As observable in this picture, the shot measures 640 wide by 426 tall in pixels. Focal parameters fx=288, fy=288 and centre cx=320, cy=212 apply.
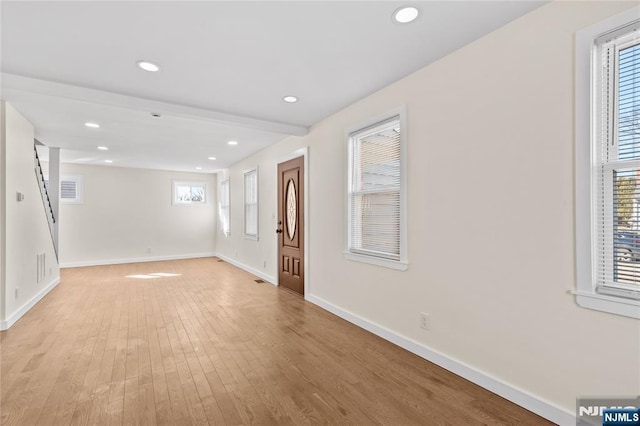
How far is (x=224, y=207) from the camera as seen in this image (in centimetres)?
810

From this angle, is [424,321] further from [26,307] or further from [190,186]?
[190,186]

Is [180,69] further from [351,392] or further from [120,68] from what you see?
[351,392]

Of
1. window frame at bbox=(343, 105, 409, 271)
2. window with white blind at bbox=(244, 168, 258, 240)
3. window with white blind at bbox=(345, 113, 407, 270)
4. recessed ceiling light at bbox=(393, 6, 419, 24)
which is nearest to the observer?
recessed ceiling light at bbox=(393, 6, 419, 24)

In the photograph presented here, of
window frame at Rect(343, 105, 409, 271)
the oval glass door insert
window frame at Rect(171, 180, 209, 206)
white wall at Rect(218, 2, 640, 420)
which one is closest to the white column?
window frame at Rect(171, 180, 209, 206)

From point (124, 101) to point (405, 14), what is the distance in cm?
280

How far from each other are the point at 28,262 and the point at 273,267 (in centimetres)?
344

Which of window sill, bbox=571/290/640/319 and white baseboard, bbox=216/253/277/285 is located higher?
window sill, bbox=571/290/640/319

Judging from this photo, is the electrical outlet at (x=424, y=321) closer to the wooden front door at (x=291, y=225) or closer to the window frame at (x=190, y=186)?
the wooden front door at (x=291, y=225)

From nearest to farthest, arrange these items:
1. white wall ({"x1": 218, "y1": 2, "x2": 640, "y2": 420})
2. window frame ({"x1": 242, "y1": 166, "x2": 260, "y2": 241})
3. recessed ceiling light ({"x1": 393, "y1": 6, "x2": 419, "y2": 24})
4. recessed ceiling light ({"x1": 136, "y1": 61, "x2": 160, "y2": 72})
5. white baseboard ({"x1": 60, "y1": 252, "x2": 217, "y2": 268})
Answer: white wall ({"x1": 218, "y1": 2, "x2": 640, "y2": 420}) → recessed ceiling light ({"x1": 393, "y1": 6, "x2": 419, "y2": 24}) → recessed ceiling light ({"x1": 136, "y1": 61, "x2": 160, "y2": 72}) → window frame ({"x1": 242, "y1": 166, "x2": 260, "y2": 241}) → white baseboard ({"x1": 60, "y1": 252, "x2": 217, "y2": 268})

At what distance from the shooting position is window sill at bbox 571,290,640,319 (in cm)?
148

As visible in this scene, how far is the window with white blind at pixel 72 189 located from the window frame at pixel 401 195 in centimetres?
703

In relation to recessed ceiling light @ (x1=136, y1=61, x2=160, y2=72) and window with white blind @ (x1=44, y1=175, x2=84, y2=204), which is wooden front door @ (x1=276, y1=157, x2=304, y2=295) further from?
window with white blind @ (x1=44, y1=175, x2=84, y2=204)

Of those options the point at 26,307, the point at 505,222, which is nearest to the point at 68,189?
the point at 26,307

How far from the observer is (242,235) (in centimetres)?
681
